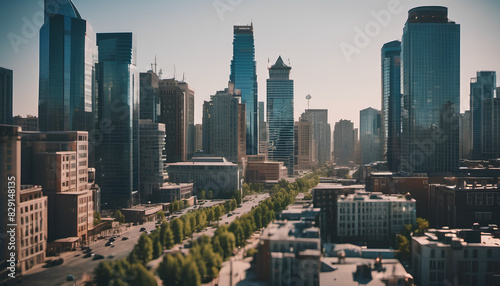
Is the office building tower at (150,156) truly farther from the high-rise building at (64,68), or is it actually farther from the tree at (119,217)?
the tree at (119,217)

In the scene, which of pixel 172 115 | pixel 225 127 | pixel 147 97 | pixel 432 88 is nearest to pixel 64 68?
pixel 147 97

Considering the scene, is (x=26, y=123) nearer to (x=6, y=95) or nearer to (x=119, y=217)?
(x=6, y=95)

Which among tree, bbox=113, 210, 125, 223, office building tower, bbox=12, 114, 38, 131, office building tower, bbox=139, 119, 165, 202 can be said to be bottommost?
tree, bbox=113, 210, 125, 223

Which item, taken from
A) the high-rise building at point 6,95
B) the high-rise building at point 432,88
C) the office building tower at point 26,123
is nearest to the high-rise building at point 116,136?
the high-rise building at point 6,95

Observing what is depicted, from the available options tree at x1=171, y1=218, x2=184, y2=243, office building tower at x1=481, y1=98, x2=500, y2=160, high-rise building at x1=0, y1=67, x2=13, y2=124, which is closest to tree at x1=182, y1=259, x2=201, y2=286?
tree at x1=171, y1=218, x2=184, y2=243

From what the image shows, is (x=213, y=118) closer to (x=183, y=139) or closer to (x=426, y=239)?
(x=183, y=139)

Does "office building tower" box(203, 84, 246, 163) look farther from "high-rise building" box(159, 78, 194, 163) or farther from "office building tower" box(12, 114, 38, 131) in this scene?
"office building tower" box(12, 114, 38, 131)

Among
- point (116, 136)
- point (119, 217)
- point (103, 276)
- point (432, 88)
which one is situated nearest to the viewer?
point (103, 276)
